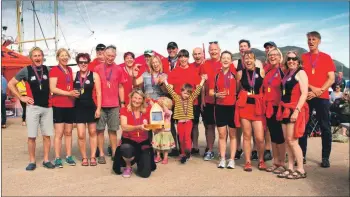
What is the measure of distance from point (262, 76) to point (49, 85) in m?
3.43

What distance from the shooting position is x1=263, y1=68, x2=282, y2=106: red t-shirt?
5406 mm

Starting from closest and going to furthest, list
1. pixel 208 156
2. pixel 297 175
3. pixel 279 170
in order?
pixel 297 175, pixel 279 170, pixel 208 156

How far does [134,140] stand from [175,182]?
0.96 metres

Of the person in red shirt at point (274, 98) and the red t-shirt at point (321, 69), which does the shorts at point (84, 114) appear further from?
the red t-shirt at point (321, 69)

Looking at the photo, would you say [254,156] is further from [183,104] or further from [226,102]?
[183,104]

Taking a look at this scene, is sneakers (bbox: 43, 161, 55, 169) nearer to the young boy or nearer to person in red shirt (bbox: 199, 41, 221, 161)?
the young boy

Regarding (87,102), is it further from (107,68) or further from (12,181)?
(12,181)

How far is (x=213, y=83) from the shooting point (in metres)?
6.12

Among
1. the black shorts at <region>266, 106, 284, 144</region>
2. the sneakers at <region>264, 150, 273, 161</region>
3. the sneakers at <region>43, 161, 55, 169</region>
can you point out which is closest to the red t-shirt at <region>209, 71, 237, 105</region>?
the black shorts at <region>266, 106, 284, 144</region>

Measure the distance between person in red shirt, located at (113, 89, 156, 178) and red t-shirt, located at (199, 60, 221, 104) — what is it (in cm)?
138

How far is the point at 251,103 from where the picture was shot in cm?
559

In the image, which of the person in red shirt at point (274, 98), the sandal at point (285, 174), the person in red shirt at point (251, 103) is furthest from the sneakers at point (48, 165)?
the sandal at point (285, 174)

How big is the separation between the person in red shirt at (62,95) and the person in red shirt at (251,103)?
2.67 meters

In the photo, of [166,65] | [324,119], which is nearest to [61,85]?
[166,65]
